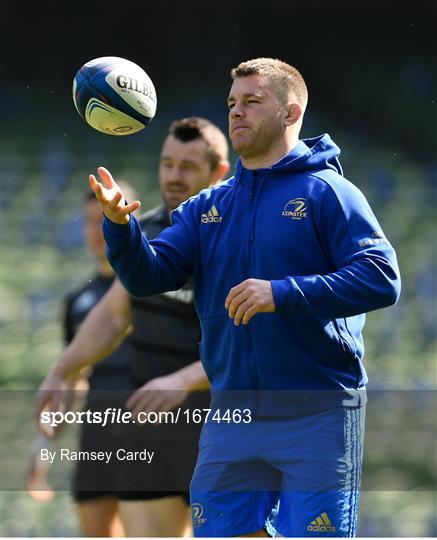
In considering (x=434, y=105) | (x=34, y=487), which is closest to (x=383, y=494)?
(x=34, y=487)

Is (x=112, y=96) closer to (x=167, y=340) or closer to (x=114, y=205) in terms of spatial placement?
(x=114, y=205)

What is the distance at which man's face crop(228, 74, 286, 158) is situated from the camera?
14.0ft

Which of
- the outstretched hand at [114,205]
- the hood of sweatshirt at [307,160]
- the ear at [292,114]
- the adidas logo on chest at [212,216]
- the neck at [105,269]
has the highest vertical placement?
the neck at [105,269]

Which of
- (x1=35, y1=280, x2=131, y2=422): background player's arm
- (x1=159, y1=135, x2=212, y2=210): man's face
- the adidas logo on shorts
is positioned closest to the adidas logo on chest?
the adidas logo on shorts

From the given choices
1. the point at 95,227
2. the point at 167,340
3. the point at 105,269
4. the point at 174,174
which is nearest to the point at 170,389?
the point at 167,340

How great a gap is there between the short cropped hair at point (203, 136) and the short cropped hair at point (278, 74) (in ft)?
4.63

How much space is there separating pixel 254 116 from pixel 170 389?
162 cm

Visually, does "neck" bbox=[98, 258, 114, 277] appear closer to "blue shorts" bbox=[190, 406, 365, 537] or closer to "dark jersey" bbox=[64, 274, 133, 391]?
"dark jersey" bbox=[64, 274, 133, 391]

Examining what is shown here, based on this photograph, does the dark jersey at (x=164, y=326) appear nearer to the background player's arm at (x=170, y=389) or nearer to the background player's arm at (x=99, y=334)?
the background player's arm at (x=99, y=334)

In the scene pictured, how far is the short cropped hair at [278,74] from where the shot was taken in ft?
14.1

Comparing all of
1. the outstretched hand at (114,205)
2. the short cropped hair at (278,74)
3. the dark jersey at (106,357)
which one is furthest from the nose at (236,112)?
the dark jersey at (106,357)

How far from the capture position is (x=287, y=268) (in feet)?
13.5

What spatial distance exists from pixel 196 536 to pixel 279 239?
111 centimetres

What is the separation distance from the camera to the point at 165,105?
34.3ft
